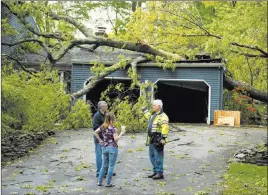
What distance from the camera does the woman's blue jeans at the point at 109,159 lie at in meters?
6.35

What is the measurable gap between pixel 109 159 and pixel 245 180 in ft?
7.92

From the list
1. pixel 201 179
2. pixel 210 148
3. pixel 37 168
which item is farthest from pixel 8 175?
pixel 210 148

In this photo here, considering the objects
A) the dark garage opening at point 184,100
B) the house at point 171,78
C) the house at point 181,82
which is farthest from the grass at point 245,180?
the dark garage opening at point 184,100

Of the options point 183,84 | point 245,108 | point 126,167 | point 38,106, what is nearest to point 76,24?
point 183,84

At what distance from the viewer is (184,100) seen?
19328mm

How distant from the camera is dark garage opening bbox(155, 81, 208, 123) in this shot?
58.1ft

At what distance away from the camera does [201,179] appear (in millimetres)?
7199

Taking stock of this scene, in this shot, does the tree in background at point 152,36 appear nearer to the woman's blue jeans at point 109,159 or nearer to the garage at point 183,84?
the garage at point 183,84

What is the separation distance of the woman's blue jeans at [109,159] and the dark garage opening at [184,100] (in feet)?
36.7

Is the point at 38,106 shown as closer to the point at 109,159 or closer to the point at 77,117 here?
the point at 77,117

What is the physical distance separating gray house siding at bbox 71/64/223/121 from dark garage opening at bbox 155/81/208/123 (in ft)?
2.04

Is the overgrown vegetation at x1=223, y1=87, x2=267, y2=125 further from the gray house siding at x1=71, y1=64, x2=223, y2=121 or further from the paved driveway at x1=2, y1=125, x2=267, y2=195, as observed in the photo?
the paved driveway at x1=2, y1=125, x2=267, y2=195

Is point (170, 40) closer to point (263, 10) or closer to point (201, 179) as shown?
point (263, 10)

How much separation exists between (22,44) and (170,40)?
224 inches
